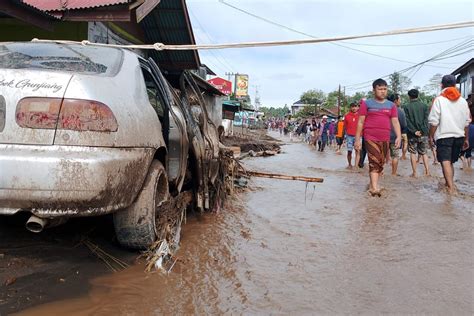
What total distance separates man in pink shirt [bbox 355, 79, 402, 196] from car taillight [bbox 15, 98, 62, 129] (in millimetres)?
5024

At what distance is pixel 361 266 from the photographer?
3465 millimetres

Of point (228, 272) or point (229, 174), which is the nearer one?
point (228, 272)

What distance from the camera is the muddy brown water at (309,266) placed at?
270 centimetres

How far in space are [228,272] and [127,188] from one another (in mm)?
1045

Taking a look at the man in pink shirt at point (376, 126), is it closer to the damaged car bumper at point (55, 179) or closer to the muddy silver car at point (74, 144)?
the muddy silver car at point (74, 144)

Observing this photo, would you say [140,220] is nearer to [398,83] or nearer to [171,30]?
[171,30]

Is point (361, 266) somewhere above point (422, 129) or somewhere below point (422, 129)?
below

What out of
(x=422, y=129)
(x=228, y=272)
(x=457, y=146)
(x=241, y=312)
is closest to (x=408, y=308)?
(x=241, y=312)

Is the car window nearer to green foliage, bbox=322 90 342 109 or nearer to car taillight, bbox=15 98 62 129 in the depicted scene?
car taillight, bbox=15 98 62 129

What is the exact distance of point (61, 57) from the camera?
10.5 ft

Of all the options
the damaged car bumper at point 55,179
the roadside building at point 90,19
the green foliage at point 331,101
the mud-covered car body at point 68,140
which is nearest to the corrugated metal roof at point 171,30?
the roadside building at point 90,19

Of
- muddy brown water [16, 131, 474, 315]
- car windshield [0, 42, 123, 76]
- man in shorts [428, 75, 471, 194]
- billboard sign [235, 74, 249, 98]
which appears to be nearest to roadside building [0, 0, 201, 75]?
car windshield [0, 42, 123, 76]

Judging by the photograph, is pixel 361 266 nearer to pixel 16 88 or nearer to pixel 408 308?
pixel 408 308

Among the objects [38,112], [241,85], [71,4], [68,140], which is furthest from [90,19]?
[241,85]
